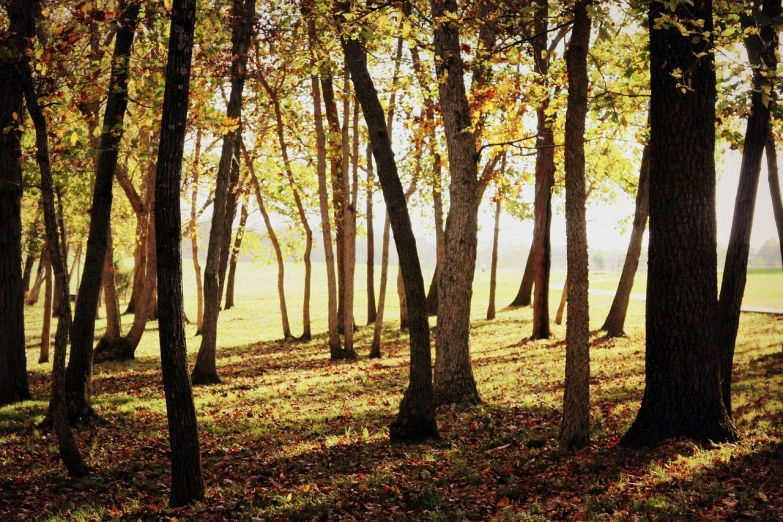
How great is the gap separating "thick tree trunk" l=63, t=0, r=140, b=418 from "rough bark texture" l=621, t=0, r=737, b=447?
330 inches

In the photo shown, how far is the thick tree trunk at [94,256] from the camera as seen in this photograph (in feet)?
38.3

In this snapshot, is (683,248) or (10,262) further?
(10,262)

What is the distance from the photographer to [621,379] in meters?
15.0

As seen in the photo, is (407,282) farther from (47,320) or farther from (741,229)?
(47,320)

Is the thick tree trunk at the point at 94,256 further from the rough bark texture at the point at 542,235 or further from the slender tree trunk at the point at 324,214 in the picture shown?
the rough bark texture at the point at 542,235

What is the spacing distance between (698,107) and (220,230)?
1177 cm

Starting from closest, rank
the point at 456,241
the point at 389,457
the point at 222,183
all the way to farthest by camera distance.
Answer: the point at 389,457 < the point at 456,241 < the point at 222,183

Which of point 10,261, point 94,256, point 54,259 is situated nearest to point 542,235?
point 94,256

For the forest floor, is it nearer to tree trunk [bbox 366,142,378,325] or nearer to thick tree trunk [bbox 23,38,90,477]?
thick tree trunk [bbox 23,38,90,477]

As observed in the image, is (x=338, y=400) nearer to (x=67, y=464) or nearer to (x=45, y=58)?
(x=67, y=464)

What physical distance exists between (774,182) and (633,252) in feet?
20.2

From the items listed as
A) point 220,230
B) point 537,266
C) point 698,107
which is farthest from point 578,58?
point 537,266

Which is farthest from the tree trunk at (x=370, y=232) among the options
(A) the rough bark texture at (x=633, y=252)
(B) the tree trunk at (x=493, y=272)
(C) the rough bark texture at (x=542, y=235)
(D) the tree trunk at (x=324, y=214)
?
(A) the rough bark texture at (x=633, y=252)

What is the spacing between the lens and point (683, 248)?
8.55 metres
